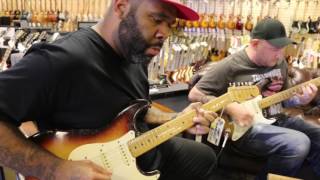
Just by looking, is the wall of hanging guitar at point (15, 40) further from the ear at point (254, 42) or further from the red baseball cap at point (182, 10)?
the red baseball cap at point (182, 10)

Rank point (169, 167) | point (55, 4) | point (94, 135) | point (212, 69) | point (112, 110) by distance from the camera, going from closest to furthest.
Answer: point (94, 135), point (112, 110), point (169, 167), point (212, 69), point (55, 4)

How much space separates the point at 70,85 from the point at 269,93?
71.3 inches

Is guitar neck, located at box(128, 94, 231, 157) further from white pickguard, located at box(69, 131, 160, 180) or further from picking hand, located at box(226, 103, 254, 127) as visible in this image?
picking hand, located at box(226, 103, 254, 127)

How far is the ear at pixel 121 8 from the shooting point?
1.43 m

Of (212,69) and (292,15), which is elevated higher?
(292,15)

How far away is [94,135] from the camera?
139 centimetres

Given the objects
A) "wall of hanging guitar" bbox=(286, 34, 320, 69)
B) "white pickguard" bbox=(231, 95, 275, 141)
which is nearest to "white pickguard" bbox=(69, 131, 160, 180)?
"white pickguard" bbox=(231, 95, 275, 141)

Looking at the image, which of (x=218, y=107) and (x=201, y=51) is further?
(x=201, y=51)

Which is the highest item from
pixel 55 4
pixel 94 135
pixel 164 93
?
pixel 55 4

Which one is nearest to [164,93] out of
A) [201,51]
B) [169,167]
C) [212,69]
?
[201,51]

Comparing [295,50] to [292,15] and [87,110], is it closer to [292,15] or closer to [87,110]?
[292,15]

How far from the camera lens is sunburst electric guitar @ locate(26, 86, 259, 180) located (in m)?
1.35

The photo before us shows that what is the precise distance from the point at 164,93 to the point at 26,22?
242cm

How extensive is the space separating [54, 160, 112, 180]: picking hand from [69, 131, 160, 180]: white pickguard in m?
0.09
